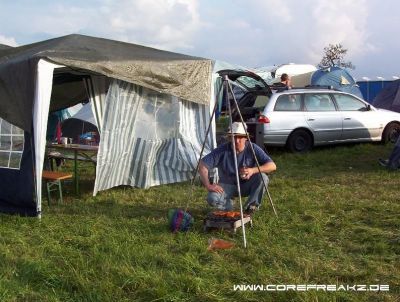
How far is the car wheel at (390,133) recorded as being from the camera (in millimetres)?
12234

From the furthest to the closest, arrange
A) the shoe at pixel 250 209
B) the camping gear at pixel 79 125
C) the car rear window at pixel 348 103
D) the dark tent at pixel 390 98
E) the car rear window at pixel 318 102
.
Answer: the dark tent at pixel 390 98 → the car rear window at pixel 348 103 → the camping gear at pixel 79 125 → the car rear window at pixel 318 102 → the shoe at pixel 250 209

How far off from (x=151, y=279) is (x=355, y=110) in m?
8.88

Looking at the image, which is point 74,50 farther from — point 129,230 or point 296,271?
point 296,271

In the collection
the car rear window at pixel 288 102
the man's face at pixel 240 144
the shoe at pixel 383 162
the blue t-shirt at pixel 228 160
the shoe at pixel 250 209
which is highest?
the car rear window at pixel 288 102

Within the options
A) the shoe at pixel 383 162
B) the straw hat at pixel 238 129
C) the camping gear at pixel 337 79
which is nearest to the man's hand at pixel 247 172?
the straw hat at pixel 238 129

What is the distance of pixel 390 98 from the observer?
49.7 feet

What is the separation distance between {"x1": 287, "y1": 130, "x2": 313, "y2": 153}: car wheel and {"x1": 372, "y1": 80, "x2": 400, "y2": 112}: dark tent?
4374mm

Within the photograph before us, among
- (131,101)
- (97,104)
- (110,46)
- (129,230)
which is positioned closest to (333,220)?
(129,230)

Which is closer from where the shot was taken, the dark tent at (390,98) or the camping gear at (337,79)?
the dark tent at (390,98)

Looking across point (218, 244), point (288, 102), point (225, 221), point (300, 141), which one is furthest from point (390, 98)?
point (218, 244)

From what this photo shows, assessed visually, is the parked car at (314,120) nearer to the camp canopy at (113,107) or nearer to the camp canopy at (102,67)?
the camp canopy at (113,107)

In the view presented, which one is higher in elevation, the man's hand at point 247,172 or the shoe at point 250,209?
the man's hand at point 247,172

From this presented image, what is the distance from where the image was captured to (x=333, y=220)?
5934mm

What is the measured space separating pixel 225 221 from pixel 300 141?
21.7 feet
